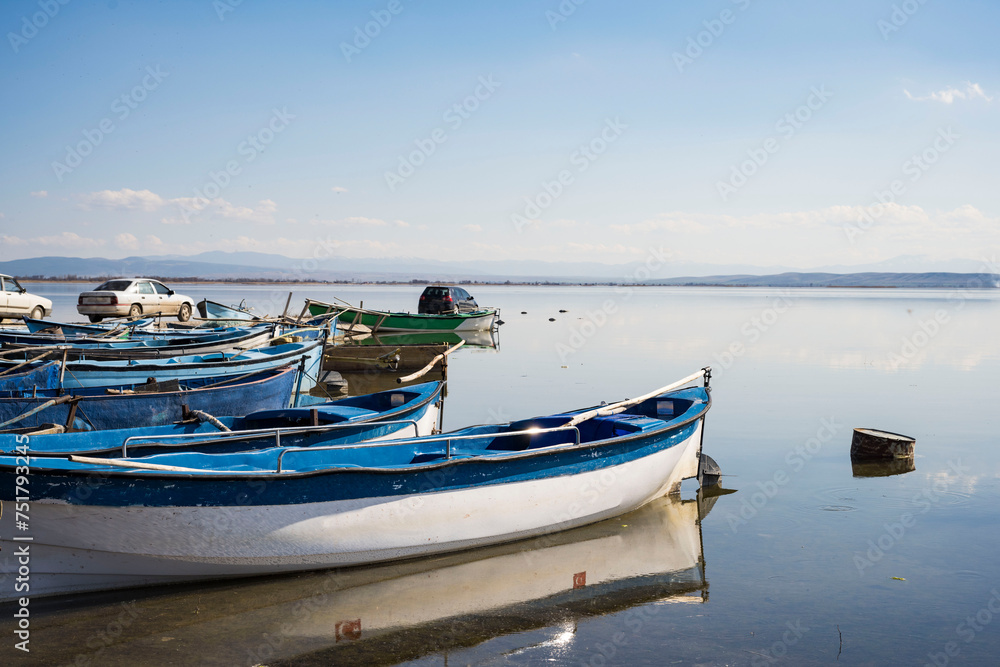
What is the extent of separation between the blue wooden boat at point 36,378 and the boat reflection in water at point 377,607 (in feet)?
21.4

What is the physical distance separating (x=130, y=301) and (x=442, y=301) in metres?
14.6

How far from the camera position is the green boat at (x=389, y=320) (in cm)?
3253

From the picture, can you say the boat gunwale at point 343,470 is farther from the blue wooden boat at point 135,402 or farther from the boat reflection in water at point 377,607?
the blue wooden boat at point 135,402

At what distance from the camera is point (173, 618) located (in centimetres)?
625

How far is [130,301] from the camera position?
29328 millimetres

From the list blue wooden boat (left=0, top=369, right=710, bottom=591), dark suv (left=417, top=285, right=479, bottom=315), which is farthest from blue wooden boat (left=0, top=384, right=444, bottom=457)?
dark suv (left=417, top=285, right=479, bottom=315)

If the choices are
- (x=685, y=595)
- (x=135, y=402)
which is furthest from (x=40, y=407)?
(x=685, y=595)

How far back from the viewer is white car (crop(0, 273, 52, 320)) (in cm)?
2538

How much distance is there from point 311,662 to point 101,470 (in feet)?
7.35

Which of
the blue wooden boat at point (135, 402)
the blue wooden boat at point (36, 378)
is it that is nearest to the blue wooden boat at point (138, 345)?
the blue wooden boat at point (36, 378)

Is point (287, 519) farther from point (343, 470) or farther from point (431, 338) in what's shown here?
point (431, 338)

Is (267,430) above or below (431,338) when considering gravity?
above

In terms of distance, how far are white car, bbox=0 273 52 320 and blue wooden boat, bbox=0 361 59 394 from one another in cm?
1540

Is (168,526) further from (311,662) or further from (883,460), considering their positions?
(883,460)
